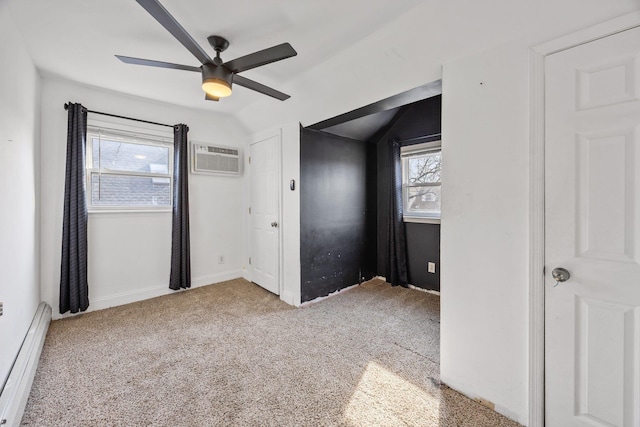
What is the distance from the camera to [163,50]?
206 centimetres

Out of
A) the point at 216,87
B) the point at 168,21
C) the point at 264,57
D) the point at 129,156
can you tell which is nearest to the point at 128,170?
the point at 129,156

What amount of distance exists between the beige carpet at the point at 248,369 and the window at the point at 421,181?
123cm

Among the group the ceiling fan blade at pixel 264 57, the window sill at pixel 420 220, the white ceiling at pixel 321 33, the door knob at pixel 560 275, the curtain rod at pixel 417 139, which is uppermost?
the white ceiling at pixel 321 33

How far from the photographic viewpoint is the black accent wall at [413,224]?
3258 mm

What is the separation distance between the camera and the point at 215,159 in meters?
3.66

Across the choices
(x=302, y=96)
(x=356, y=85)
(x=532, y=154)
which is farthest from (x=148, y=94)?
(x=532, y=154)

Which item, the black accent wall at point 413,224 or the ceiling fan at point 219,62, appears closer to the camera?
the ceiling fan at point 219,62

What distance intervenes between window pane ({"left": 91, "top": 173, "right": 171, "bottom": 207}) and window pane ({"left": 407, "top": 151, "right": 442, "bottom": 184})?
3291 millimetres

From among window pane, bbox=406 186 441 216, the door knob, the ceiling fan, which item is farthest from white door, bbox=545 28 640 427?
window pane, bbox=406 186 441 216

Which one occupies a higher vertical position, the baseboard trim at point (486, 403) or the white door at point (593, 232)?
the white door at point (593, 232)

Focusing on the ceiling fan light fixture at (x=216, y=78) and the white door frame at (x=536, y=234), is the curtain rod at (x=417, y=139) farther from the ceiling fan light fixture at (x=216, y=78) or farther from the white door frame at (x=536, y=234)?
the ceiling fan light fixture at (x=216, y=78)

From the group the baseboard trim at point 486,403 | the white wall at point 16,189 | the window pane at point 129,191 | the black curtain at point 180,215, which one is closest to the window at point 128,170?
the window pane at point 129,191

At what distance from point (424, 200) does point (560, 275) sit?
2.28 m

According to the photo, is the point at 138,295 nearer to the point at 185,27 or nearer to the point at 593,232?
the point at 185,27
